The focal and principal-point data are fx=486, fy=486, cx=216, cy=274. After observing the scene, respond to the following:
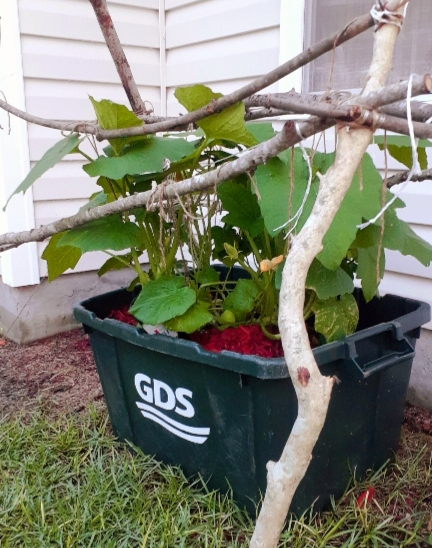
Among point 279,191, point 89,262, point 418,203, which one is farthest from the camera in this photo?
point 89,262

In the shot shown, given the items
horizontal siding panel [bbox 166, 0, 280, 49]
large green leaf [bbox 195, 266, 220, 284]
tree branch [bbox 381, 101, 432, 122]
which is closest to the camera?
tree branch [bbox 381, 101, 432, 122]

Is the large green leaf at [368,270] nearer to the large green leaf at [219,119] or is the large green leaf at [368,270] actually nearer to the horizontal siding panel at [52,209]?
the large green leaf at [219,119]

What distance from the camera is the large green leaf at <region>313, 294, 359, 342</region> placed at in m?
1.06

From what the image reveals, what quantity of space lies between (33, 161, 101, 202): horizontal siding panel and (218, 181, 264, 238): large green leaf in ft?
4.07

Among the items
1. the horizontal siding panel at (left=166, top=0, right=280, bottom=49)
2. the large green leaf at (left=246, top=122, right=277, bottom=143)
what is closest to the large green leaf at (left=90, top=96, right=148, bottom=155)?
the large green leaf at (left=246, top=122, right=277, bottom=143)

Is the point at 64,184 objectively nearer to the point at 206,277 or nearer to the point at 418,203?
the point at 206,277

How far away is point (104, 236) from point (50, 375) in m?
0.99

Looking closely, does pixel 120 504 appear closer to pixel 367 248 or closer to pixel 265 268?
pixel 265 268

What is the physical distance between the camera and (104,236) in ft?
3.51

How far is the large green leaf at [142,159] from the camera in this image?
0.97 meters

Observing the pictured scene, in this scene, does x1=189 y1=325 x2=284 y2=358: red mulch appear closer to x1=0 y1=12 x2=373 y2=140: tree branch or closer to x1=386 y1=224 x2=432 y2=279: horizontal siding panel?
x1=0 y1=12 x2=373 y2=140: tree branch

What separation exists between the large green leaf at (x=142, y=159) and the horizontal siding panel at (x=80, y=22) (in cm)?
124

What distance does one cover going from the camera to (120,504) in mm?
1099

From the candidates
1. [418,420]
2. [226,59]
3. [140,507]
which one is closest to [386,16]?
[140,507]
